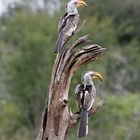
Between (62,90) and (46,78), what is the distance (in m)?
13.7

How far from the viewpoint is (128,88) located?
2680 cm

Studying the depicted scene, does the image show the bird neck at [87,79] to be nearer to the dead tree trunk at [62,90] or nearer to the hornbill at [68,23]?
the dead tree trunk at [62,90]

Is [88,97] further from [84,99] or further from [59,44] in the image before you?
[59,44]

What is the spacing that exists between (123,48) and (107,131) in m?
Answer: 11.5

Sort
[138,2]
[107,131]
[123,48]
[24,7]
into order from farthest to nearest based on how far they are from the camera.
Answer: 1. [138,2]
2. [24,7]
3. [123,48]
4. [107,131]

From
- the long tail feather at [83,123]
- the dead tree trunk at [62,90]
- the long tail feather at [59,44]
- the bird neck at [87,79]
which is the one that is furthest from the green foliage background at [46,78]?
the long tail feather at [83,123]

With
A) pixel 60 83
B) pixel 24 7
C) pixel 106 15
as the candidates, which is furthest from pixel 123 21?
pixel 60 83

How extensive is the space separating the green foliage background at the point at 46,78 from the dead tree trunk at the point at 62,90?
6548mm

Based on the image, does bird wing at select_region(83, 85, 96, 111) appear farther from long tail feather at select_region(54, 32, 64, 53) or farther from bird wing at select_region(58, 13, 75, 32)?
bird wing at select_region(58, 13, 75, 32)

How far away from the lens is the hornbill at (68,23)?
727 centimetres

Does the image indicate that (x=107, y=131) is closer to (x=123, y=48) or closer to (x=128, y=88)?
(x=128, y=88)

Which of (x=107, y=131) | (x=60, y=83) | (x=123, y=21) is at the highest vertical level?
(x=123, y=21)

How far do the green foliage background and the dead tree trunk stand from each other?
21.5ft

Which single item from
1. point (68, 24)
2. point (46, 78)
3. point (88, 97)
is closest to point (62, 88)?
point (88, 97)
